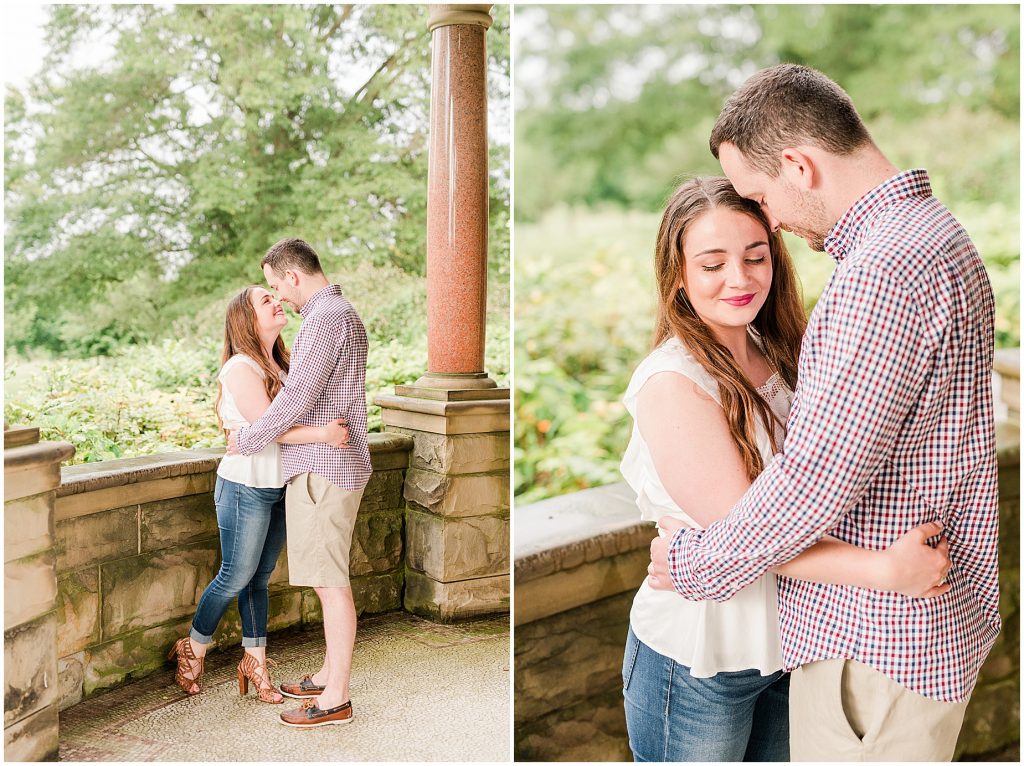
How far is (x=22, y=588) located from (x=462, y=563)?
1257 mm

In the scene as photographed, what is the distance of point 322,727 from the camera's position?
2.37 metres

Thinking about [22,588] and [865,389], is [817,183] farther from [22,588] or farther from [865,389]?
[22,588]

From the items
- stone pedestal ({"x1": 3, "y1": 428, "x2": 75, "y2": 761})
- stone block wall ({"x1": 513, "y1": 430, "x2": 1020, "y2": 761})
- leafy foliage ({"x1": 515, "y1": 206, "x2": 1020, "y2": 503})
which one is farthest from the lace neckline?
stone pedestal ({"x1": 3, "y1": 428, "x2": 75, "y2": 761})

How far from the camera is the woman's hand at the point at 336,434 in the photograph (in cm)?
249

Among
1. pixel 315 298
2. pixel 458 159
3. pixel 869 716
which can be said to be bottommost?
pixel 869 716

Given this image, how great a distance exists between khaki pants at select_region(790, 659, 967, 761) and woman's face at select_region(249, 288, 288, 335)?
1733 millimetres

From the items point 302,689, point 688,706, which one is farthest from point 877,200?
point 302,689

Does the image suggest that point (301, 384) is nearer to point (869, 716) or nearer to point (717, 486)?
point (717, 486)

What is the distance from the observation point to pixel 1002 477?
119 inches

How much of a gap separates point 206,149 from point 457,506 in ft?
10.3

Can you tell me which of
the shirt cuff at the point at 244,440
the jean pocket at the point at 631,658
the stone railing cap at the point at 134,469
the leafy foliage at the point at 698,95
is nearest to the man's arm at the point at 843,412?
the jean pocket at the point at 631,658

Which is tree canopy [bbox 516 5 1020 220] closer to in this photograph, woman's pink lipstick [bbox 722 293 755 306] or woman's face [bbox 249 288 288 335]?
woman's face [bbox 249 288 288 335]

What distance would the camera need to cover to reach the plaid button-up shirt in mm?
1186

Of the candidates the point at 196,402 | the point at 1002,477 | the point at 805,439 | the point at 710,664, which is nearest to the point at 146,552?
the point at 196,402
